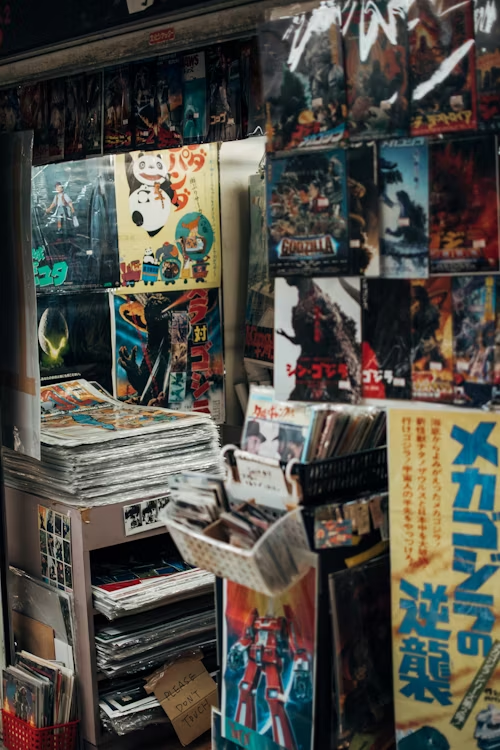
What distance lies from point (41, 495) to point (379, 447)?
1551 mm

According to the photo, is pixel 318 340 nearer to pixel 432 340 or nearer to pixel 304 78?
pixel 432 340

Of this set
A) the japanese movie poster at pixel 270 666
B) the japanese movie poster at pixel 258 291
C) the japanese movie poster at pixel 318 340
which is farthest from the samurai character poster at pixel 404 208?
the japanese movie poster at pixel 258 291

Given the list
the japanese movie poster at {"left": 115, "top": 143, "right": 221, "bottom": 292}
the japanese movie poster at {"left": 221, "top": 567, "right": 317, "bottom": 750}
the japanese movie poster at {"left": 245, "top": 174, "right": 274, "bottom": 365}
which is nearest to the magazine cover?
the japanese movie poster at {"left": 115, "top": 143, "right": 221, "bottom": 292}

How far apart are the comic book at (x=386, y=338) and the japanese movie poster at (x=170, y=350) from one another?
191 cm

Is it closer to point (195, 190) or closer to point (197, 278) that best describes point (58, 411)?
point (197, 278)

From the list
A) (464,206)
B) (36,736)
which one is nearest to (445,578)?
(464,206)

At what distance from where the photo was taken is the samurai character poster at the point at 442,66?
6.48ft

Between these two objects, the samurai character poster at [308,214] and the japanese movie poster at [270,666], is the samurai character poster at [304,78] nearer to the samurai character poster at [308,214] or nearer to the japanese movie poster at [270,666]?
the samurai character poster at [308,214]

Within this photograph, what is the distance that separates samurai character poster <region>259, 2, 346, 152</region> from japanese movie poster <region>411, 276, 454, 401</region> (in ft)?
1.36

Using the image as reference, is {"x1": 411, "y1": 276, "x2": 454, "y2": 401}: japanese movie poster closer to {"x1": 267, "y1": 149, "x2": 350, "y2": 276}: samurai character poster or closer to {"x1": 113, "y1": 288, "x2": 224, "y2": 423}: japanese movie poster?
{"x1": 267, "y1": 149, "x2": 350, "y2": 276}: samurai character poster

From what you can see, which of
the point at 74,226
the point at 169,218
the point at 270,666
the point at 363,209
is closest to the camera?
the point at 363,209

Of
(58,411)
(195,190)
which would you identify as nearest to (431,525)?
(58,411)

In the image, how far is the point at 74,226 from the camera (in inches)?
150

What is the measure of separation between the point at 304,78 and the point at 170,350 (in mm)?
1986
